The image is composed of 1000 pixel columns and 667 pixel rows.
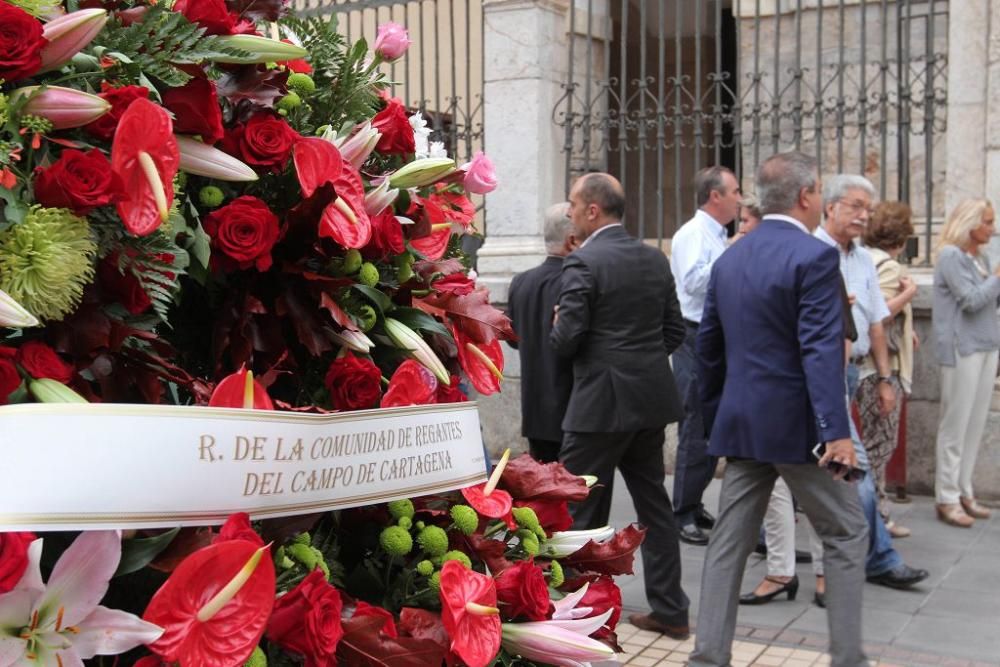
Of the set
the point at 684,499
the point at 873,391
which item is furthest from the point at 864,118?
the point at 684,499

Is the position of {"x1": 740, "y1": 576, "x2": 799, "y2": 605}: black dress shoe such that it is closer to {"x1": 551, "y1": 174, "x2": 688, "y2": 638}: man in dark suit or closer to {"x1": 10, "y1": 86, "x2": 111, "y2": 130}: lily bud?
{"x1": 551, "y1": 174, "x2": 688, "y2": 638}: man in dark suit

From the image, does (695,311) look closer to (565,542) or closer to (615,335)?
(615,335)

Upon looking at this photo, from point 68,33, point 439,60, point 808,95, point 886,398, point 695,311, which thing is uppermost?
point 439,60

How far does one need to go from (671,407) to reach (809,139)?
3.59m

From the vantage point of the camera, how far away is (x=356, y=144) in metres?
1.48

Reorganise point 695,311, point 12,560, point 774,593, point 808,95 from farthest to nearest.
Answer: point 808,95, point 695,311, point 774,593, point 12,560

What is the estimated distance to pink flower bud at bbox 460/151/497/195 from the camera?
1.71 metres

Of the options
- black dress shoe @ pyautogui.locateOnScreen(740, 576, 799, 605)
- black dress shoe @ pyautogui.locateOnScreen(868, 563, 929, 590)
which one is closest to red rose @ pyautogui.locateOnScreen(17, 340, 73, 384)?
black dress shoe @ pyautogui.locateOnScreen(740, 576, 799, 605)

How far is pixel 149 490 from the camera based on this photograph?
3.67ft

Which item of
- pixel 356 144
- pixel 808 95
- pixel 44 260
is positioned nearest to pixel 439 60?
pixel 808 95

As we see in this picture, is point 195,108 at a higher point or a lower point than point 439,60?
lower

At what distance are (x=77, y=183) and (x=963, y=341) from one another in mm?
6323

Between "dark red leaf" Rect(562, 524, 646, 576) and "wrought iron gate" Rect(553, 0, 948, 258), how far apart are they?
20.1 ft

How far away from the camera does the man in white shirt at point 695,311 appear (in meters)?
6.42
